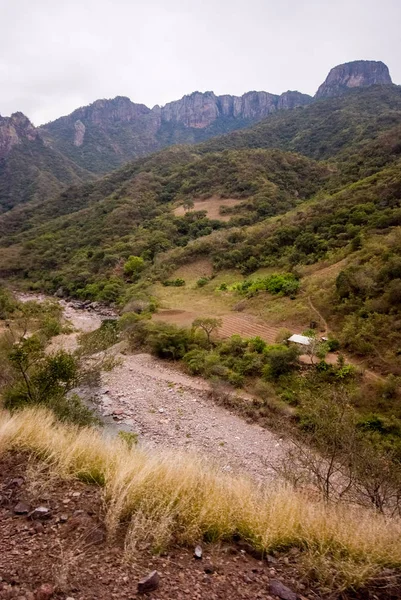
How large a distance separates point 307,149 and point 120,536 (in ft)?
362

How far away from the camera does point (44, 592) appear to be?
2402mm

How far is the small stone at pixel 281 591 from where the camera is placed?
8.93 ft

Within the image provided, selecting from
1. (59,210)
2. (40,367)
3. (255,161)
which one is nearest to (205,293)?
(40,367)

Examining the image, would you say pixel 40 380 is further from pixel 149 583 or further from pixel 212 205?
pixel 212 205

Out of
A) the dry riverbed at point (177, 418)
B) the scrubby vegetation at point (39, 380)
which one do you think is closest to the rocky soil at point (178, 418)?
the dry riverbed at point (177, 418)

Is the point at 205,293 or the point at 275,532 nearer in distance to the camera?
the point at 275,532

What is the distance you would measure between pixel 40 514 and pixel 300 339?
60.7 ft

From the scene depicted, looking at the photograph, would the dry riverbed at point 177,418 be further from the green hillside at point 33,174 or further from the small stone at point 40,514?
the green hillside at point 33,174

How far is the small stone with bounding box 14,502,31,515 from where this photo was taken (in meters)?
3.35

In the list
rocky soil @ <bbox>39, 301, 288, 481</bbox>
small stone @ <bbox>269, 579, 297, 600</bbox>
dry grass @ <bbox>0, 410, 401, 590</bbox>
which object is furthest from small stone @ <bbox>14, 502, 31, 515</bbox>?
rocky soil @ <bbox>39, 301, 288, 481</bbox>

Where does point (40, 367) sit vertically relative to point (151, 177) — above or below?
below

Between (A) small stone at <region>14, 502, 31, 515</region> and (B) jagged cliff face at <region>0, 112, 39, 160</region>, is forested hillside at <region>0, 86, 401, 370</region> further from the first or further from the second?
(B) jagged cliff face at <region>0, 112, 39, 160</region>

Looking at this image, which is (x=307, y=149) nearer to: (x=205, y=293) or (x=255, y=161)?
(x=255, y=161)

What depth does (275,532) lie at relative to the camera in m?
3.30
